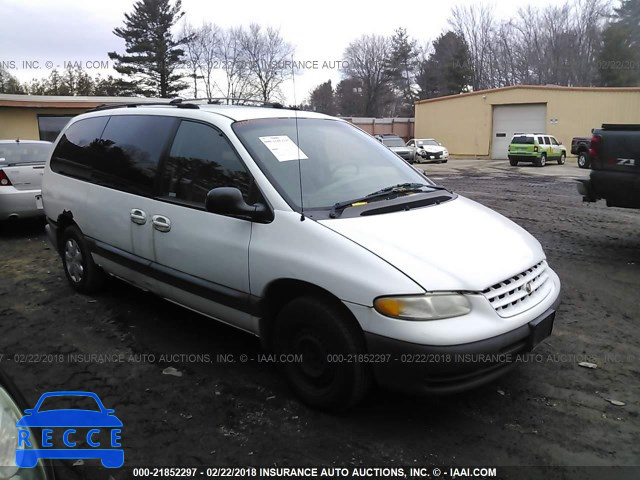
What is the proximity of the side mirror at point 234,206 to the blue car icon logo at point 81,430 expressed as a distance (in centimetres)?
140

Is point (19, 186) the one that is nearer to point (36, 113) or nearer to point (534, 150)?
point (36, 113)

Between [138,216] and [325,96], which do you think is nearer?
[138,216]

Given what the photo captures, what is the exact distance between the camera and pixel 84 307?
15.8 ft

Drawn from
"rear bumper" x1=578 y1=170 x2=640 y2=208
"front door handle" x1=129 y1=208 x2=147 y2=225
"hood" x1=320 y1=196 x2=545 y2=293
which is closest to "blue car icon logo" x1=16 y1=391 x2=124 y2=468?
"front door handle" x1=129 y1=208 x2=147 y2=225

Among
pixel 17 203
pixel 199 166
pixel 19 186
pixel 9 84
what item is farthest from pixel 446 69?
pixel 199 166

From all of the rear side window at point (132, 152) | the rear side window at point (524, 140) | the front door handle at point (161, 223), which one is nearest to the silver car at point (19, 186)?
the rear side window at point (132, 152)

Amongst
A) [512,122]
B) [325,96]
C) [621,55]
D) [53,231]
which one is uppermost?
[621,55]

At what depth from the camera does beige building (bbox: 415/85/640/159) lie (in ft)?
109

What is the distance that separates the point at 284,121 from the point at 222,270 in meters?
1.23

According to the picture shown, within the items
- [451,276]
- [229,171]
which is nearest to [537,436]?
[451,276]

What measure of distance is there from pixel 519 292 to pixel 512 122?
122 ft

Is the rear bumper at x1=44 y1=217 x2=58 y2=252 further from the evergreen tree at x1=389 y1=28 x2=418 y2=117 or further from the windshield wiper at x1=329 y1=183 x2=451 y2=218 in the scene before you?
the evergreen tree at x1=389 y1=28 x2=418 y2=117

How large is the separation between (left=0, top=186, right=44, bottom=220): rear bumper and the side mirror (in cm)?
592

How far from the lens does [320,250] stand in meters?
2.84
